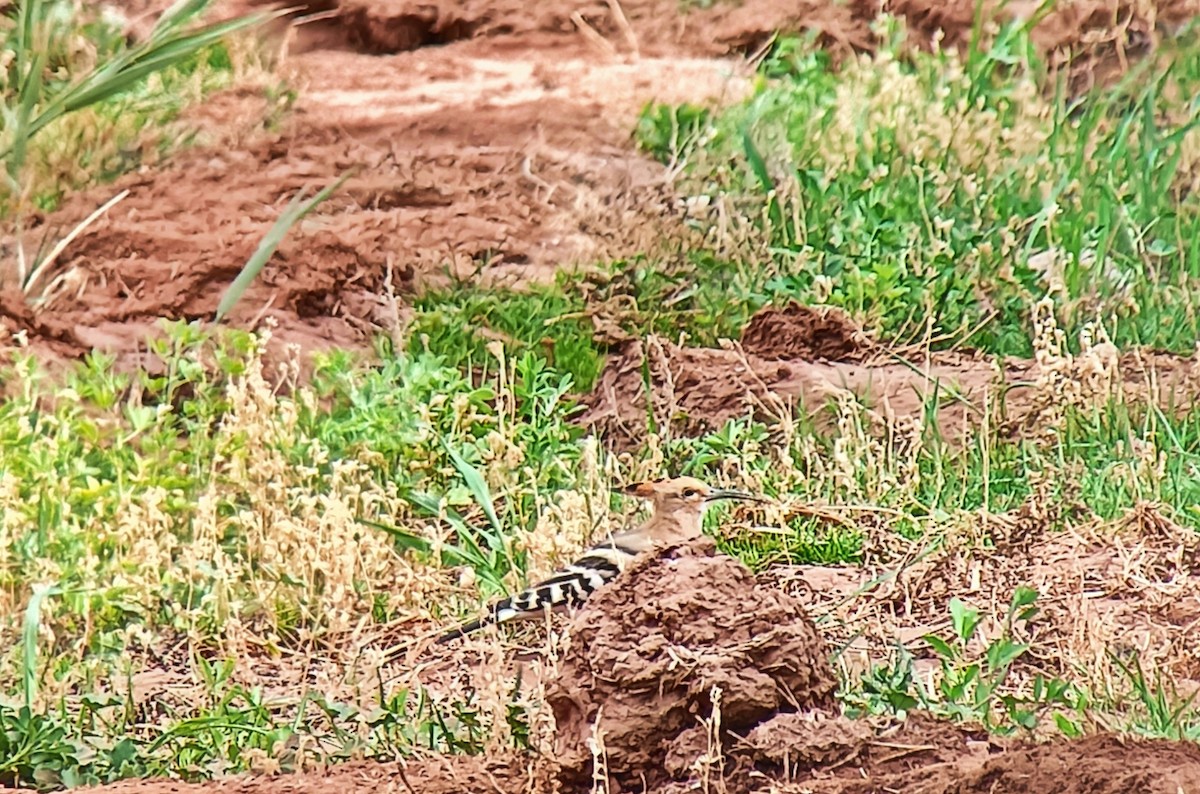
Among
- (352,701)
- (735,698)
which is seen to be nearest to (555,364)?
(352,701)

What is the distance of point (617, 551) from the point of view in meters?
4.81

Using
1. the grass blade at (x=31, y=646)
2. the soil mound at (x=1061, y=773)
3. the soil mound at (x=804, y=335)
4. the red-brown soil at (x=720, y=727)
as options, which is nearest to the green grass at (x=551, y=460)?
the grass blade at (x=31, y=646)

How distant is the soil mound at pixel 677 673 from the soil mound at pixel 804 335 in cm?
293

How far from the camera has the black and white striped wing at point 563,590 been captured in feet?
15.3

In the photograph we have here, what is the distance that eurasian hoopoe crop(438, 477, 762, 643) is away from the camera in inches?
184

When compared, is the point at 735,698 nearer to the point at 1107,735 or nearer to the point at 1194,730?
the point at 1107,735

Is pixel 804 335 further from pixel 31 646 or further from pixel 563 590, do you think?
pixel 31 646

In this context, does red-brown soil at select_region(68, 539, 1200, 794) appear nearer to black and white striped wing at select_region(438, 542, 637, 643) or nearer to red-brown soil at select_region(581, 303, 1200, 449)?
black and white striped wing at select_region(438, 542, 637, 643)

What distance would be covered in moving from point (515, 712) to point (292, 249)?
372 centimetres

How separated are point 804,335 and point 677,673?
325cm

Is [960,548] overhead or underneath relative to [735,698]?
underneath

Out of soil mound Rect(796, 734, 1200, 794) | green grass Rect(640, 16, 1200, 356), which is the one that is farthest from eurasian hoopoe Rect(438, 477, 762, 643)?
green grass Rect(640, 16, 1200, 356)

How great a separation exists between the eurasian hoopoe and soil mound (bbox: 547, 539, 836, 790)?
1.02 meters

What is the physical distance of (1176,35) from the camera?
8.74 meters
